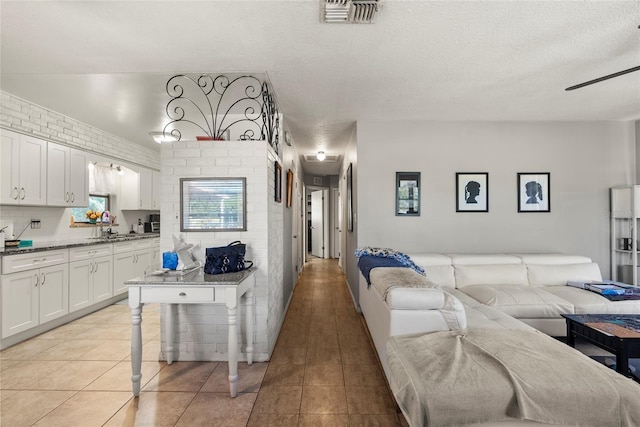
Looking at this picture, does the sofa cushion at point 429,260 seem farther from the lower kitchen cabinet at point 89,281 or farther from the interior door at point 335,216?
the interior door at point 335,216

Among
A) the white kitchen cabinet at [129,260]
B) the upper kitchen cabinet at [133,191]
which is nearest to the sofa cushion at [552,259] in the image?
the white kitchen cabinet at [129,260]

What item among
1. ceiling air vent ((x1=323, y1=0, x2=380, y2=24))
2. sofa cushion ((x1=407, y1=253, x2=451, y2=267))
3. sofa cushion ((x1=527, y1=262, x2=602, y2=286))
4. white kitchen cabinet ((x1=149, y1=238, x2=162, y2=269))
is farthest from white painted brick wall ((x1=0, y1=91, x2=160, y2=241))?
sofa cushion ((x1=527, y1=262, x2=602, y2=286))

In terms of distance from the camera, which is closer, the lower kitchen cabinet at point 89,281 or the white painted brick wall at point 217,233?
the white painted brick wall at point 217,233

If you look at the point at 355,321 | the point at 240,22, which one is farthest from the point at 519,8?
the point at 355,321

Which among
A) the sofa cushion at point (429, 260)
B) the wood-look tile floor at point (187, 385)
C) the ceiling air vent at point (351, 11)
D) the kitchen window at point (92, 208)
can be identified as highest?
the ceiling air vent at point (351, 11)

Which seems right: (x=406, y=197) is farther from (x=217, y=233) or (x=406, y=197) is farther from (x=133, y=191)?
(x=133, y=191)

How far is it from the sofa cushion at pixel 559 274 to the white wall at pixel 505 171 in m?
0.55

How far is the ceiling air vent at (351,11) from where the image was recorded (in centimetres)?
174

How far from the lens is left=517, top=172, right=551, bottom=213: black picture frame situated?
13.0ft

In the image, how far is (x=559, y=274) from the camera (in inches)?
133

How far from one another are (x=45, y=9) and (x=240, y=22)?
1.20 metres

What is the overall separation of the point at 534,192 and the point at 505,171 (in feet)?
1.60

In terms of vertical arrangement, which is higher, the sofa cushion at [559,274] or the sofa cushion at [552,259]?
the sofa cushion at [552,259]

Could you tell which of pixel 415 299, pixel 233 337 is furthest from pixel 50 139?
pixel 415 299
